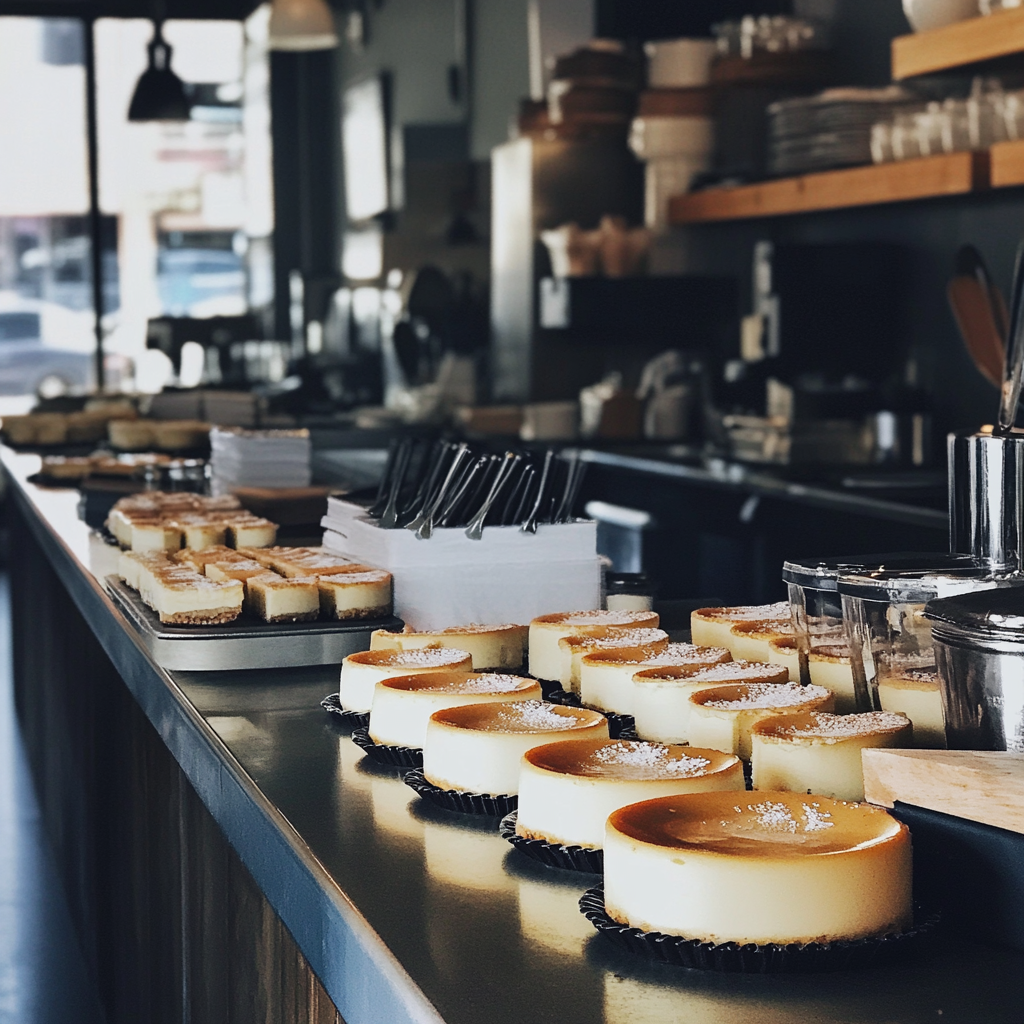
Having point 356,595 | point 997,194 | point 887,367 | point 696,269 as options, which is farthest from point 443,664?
point 696,269

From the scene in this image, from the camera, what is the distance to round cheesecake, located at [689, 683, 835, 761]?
1192 millimetres

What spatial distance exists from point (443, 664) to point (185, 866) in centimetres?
70

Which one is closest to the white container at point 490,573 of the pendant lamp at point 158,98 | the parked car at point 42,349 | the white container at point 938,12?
the white container at point 938,12

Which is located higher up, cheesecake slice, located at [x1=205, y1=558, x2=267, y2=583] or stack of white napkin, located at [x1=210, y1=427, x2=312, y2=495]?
stack of white napkin, located at [x1=210, y1=427, x2=312, y2=495]

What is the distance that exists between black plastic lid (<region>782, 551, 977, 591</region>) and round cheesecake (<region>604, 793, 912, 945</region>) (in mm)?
306

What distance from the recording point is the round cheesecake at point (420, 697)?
4.26ft

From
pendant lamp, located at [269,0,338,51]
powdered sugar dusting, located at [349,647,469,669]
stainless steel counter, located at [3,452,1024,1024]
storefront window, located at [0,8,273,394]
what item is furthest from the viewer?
storefront window, located at [0,8,273,394]

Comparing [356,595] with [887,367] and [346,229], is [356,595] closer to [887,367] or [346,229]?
[887,367]

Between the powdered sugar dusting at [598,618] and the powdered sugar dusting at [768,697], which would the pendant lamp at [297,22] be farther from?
the powdered sugar dusting at [768,697]

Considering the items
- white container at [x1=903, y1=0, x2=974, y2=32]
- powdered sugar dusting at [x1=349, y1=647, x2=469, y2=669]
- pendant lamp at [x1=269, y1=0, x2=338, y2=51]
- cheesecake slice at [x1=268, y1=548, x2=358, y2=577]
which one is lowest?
powdered sugar dusting at [x1=349, y1=647, x2=469, y2=669]

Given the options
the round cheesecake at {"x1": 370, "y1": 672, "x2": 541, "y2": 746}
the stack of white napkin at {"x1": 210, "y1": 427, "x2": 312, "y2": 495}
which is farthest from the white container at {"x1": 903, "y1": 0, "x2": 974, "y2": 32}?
the round cheesecake at {"x1": 370, "y1": 672, "x2": 541, "y2": 746}

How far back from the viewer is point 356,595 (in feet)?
→ 6.16

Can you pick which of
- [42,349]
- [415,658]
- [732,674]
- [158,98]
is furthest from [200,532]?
[42,349]

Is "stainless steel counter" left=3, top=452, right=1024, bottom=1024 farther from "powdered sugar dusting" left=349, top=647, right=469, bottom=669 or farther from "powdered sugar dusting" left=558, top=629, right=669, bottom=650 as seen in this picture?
"powdered sugar dusting" left=558, top=629, right=669, bottom=650
